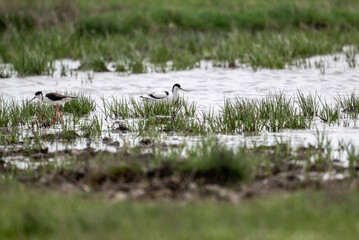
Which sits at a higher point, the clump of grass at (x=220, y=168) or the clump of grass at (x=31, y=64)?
the clump of grass at (x=31, y=64)

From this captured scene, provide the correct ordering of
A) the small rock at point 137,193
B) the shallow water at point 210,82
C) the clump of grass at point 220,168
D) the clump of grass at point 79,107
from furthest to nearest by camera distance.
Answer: the shallow water at point 210,82, the clump of grass at point 79,107, the clump of grass at point 220,168, the small rock at point 137,193

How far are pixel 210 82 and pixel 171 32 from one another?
7.86 metres

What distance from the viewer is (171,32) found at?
2456 cm

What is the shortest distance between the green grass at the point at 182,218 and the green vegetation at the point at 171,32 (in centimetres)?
1185

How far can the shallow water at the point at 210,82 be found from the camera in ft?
50.3

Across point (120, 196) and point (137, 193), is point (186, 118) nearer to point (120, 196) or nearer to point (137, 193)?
point (137, 193)

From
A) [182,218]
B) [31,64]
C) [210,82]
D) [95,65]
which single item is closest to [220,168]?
[182,218]

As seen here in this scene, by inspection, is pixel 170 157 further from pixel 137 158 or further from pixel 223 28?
pixel 223 28

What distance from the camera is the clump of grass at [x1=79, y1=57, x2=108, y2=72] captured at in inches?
727

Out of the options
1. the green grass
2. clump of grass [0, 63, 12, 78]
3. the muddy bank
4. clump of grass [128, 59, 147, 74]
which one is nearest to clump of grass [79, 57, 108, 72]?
clump of grass [128, 59, 147, 74]

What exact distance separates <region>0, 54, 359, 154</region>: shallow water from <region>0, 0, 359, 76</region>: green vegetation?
43 centimetres

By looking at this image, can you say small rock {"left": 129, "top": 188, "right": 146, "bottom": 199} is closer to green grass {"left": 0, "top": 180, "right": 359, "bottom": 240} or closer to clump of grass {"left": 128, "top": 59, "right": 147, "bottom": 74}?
green grass {"left": 0, "top": 180, "right": 359, "bottom": 240}

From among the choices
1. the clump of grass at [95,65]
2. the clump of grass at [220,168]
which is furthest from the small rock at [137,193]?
the clump of grass at [95,65]

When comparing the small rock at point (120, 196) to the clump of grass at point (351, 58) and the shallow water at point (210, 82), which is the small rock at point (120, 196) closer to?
the shallow water at point (210, 82)
